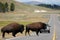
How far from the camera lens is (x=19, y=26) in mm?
22625

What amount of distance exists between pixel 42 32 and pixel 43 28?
50 cm

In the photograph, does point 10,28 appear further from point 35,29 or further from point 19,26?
point 35,29

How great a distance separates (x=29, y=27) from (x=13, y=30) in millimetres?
3971

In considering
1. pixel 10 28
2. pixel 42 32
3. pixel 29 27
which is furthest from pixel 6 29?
pixel 42 32

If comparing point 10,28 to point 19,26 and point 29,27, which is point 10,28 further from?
Result: point 29,27

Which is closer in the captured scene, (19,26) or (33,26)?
(19,26)

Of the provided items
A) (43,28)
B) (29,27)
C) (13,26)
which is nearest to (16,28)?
(13,26)

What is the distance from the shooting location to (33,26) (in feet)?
84.4

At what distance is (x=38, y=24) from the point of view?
86.2ft

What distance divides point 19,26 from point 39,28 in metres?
3.63

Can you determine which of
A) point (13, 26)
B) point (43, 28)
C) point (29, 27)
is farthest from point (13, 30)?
point (43, 28)

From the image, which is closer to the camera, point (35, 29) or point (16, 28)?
point (16, 28)

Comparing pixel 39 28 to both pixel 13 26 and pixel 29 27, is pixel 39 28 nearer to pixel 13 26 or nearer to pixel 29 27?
pixel 29 27

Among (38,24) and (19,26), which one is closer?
(19,26)
